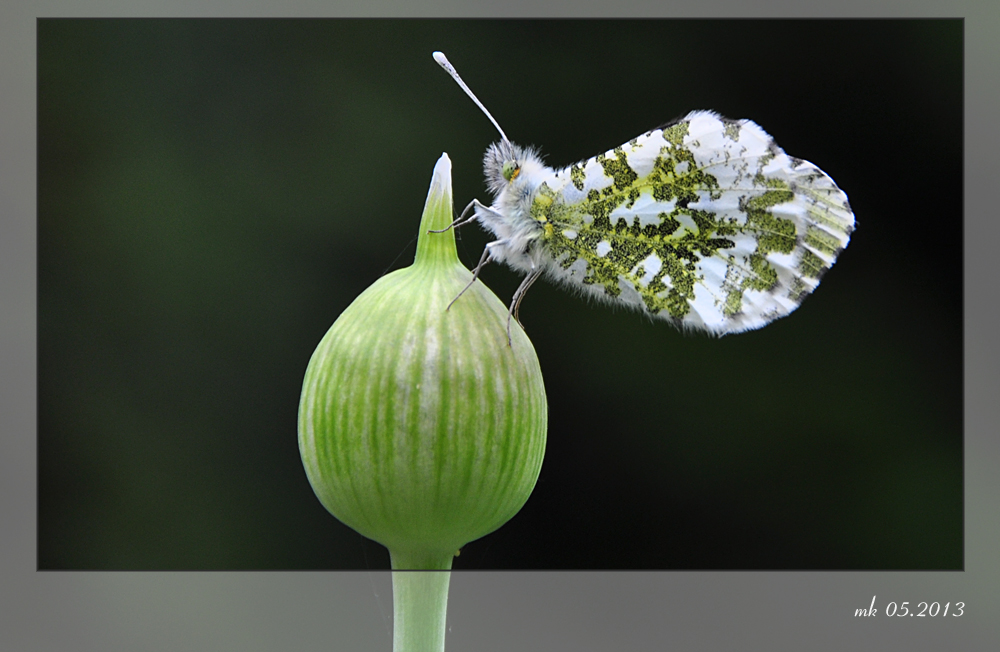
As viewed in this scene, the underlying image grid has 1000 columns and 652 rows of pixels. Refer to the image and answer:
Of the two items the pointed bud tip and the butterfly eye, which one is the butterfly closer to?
the butterfly eye

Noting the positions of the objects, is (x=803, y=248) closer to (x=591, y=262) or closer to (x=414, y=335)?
(x=591, y=262)

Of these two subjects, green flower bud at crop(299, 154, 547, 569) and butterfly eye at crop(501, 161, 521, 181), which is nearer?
green flower bud at crop(299, 154, 547, 569)

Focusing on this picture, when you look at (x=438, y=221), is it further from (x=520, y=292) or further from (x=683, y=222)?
(x=683, y=222)
